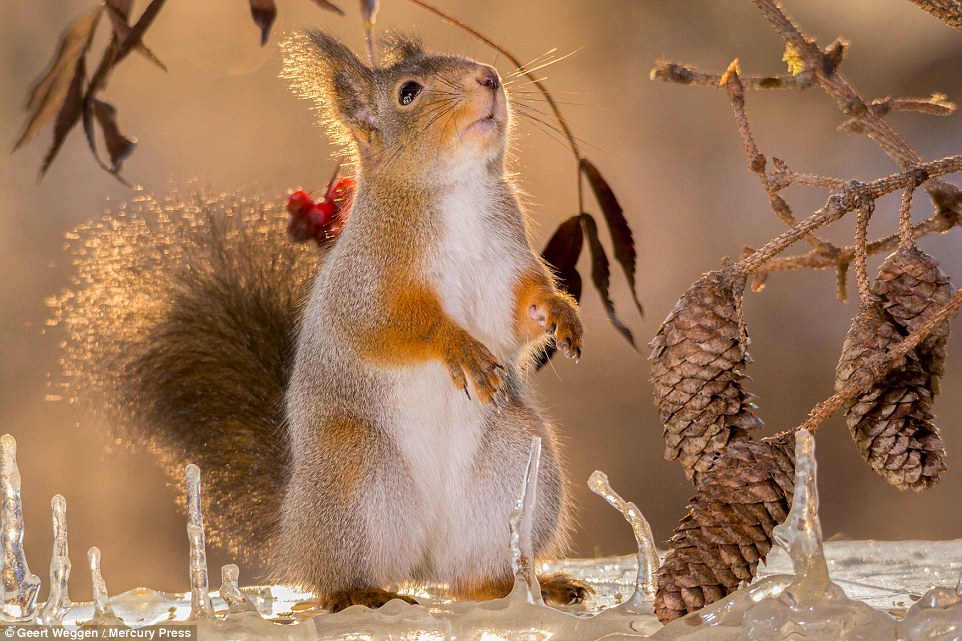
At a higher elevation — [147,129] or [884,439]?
[147,129]

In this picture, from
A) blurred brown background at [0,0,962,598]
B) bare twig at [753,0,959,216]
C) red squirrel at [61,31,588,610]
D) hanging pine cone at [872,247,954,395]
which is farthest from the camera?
Result: blurred brown background at [0,0,962,598]

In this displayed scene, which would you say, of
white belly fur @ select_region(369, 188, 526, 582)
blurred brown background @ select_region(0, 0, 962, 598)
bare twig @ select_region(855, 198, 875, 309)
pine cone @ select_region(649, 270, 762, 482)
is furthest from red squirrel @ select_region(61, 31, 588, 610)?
blurred brown background @ select_region(0, 0, 962, 598)

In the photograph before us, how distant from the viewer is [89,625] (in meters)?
0.71

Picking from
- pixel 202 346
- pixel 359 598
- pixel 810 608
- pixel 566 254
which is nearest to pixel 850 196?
pixel 810 608

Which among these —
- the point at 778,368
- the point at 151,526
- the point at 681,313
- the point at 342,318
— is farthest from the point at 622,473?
the point at 681,313

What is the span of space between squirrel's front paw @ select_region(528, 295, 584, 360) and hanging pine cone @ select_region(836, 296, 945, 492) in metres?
0.23

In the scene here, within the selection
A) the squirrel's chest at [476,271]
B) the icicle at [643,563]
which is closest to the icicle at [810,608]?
the icicle at [643,563]

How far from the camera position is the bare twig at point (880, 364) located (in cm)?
60

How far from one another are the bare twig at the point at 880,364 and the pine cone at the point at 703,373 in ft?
0.29

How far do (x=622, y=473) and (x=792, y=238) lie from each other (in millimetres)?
1465

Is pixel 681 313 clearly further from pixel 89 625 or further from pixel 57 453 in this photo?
pixel 57 453

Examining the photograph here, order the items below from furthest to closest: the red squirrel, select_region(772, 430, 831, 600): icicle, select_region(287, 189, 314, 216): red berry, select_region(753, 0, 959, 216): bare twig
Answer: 1. select_region(287, 189, 314, 216): red berry
2. the red squirrel
3. select_region(753, 0, 959, 216): bare twig
4. select_region(772, 430, 831, 600): icicle

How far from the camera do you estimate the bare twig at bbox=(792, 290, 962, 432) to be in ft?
1.96

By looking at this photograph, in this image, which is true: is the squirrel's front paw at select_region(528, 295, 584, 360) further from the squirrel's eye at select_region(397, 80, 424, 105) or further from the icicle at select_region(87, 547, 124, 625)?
the icicle at select_region(87, 547, 124, 625)
